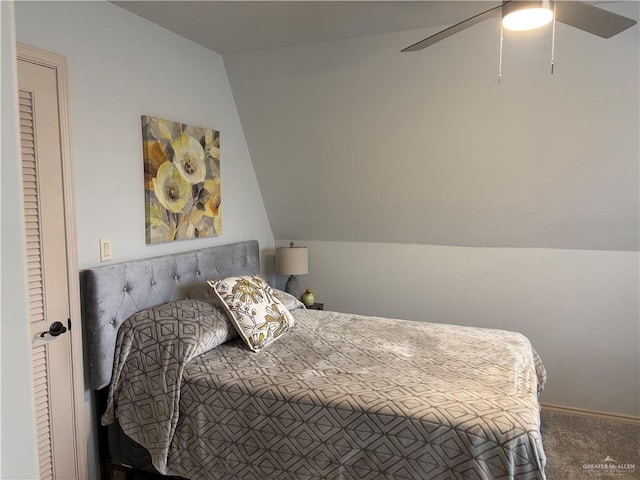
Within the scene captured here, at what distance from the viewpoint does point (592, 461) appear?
8.71 ft

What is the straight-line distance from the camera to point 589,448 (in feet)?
9.20

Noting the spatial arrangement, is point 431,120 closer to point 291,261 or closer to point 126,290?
point 291,261

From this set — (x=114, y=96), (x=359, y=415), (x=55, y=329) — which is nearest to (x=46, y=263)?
(x=55, y=329)

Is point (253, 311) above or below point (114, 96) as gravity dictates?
below

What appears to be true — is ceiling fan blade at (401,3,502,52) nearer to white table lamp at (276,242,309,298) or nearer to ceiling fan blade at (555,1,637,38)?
ceiling fan blade at (555,1,637,38)

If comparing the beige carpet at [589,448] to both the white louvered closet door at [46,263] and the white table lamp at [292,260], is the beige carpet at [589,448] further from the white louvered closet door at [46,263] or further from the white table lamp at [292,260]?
the white louvered closet door at [46,263]

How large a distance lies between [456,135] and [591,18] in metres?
1.48

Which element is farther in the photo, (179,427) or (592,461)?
(592,461)

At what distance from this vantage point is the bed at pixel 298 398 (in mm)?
1749

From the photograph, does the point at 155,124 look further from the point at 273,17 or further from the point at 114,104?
the point at 273,17

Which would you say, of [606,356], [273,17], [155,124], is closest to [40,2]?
[155,124]

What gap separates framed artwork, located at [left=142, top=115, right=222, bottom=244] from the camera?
2.63 m

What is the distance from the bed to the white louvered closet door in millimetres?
141

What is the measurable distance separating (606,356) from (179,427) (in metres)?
2.91
